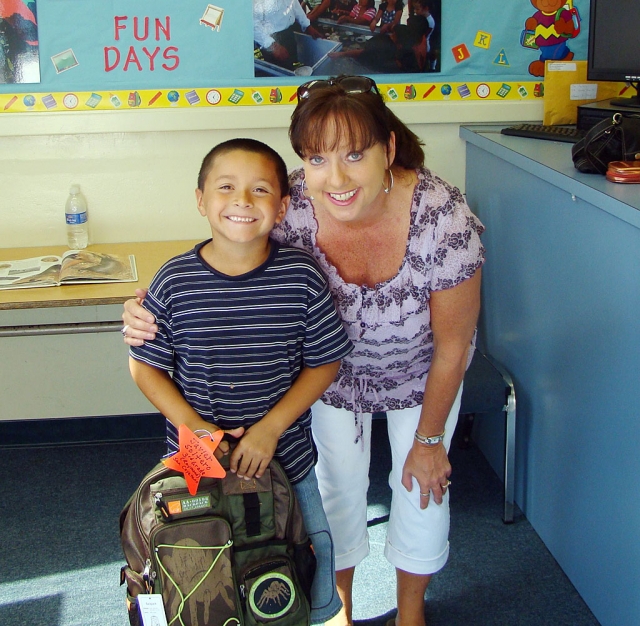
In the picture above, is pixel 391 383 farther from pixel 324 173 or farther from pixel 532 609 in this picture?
pixel 532 609

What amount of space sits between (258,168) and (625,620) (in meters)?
1.23

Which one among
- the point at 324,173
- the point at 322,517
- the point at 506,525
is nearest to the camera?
the point at 324,173

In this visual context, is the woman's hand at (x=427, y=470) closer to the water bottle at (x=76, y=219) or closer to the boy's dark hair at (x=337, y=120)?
the boy's dark hair at (x=337, y=120)

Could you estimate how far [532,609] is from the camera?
194 cm

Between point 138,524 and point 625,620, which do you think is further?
point 625,620

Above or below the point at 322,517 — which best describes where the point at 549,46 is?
above

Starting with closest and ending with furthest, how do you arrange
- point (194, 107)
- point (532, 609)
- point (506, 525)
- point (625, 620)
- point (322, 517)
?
point (322, 517), point (625, 620), point (532, 609), point (506, 525), point (194, 107)

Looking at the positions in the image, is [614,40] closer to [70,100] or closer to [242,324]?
[242,324]

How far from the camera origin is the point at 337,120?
1.36 m

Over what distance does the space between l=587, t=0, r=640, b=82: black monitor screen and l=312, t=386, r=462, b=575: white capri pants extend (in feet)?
3.82

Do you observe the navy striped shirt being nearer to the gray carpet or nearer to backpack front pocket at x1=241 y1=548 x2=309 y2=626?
backpack front pocket at x1=241 y1=548 x2=309 y2=626

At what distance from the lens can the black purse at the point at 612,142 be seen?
1.79 m

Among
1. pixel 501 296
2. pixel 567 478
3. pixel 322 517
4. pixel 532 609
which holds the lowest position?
pixel 532 609

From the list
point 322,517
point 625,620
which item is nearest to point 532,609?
point 625,620
